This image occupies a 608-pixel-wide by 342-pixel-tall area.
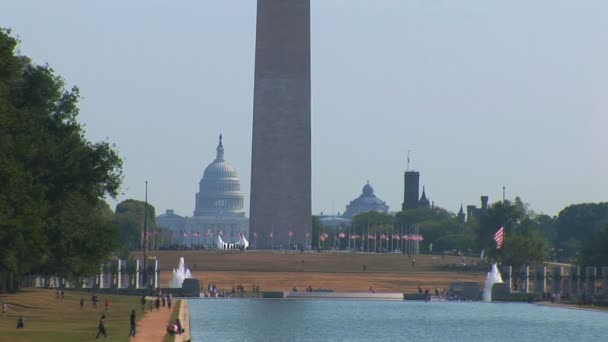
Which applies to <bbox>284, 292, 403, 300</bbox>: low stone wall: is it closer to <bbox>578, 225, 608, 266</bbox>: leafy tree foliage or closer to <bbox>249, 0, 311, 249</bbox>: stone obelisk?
<bbox>578, 225, 608, 266</bbox>: leafy tree foliage

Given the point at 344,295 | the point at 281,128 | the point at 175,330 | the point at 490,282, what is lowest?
the point at 175,330

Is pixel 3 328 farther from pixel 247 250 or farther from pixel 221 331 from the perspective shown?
pixel 247 250

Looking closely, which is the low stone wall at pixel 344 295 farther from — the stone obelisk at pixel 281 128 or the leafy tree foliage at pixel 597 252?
the stone obelisk at pixel 281 128

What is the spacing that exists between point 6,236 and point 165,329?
24.9 ft

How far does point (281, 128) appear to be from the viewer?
16750 cm

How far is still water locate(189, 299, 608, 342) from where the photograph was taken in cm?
7619

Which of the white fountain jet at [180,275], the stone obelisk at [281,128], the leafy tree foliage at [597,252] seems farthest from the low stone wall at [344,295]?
the stone obelisk at [281,128]

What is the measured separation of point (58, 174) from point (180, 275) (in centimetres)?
5599

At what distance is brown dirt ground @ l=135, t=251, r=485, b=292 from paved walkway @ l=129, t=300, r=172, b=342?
45964 mm

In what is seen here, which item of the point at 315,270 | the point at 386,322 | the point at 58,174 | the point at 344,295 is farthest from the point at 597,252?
the point at 58,174

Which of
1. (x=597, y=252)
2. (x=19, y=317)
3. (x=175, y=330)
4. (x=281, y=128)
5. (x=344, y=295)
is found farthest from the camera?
(x=281, y=128)

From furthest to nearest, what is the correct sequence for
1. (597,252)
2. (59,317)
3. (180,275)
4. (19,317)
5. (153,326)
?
(180,275), (597,252), (59,317), (153,326), (19,317)

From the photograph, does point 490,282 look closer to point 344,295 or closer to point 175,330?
point 344,295

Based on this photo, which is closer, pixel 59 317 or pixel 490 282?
pixel 59 317
